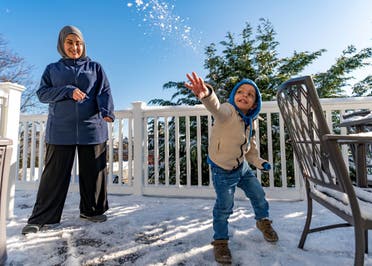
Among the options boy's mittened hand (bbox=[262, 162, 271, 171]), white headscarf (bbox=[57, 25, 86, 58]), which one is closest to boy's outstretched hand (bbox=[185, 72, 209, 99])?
boy's mittened hand (bbox=[262, 162, 271, 171])

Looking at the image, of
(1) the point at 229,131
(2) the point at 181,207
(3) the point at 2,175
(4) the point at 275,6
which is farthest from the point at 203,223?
(4) the point at 275,6

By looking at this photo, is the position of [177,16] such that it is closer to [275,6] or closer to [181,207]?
[275,6]

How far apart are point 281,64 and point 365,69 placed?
1.81 metres

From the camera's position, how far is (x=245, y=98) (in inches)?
49.2

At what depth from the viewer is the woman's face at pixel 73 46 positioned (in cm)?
160

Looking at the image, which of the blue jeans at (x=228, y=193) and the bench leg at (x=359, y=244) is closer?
the bench leg at (x=359, y=244)

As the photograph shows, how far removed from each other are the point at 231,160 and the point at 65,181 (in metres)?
1.24

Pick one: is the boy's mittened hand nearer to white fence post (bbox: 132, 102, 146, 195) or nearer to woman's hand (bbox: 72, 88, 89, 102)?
woman's hand (bbox: 72, 88, 89, 102)

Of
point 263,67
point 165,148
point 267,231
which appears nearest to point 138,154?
point 165,148

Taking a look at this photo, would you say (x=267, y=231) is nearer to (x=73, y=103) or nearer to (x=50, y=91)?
(x=73, y=103)

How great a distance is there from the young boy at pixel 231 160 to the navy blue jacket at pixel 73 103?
95 cm

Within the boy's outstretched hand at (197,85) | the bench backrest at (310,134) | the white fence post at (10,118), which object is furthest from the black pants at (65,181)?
the bench backrest at (310,134)

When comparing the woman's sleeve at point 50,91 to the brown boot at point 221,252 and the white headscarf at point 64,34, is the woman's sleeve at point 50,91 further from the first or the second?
the brown boot at point 221,252

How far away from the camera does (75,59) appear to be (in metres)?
1.65
